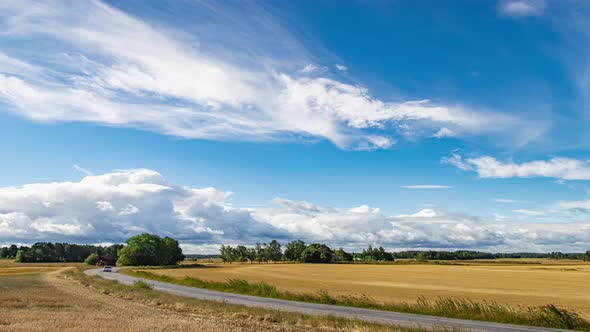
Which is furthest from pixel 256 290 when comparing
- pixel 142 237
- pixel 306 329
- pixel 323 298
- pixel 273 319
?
pixel 142 237

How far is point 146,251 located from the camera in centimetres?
15912

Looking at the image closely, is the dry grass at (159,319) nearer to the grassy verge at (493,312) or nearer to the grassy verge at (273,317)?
the grassy verge at (273,317)

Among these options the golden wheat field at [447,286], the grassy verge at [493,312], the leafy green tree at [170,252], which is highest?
the leafy green tree at [170,252]

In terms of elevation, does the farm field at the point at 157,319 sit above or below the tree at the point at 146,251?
below

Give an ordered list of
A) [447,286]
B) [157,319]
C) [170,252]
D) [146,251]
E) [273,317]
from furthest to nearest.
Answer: [170,252]
[146,251]
[447,286]
[273,317]
[157,319]

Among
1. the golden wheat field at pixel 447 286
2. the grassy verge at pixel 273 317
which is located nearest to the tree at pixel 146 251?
the golden wheat field at pixel 447 286

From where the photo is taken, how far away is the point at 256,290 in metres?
49.0

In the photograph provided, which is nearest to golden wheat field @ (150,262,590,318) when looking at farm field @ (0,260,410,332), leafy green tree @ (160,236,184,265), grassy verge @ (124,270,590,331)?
grassy verge @ (124,270,590,331)

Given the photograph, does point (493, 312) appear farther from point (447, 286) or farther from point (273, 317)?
point (447, 286)

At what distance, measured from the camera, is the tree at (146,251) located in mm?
157875

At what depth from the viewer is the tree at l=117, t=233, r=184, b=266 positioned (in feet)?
518

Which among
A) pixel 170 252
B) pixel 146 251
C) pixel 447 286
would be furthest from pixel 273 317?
pixel 170 252

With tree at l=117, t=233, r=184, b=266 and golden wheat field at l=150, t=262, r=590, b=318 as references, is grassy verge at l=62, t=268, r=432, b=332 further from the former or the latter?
tree at l=117, t=233, r=184, b=266

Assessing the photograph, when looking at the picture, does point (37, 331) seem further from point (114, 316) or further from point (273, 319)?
point (273, 319)
